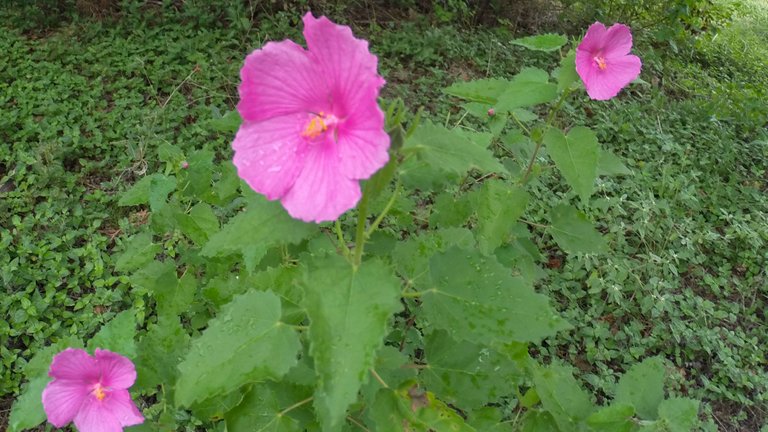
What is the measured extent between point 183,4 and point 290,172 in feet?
15.3

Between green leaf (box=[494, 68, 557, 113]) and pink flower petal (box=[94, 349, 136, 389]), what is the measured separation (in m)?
1.15

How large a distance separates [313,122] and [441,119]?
10.9ft

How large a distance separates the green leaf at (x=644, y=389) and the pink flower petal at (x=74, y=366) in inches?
51.5

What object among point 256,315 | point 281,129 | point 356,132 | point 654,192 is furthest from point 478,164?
point 654,192

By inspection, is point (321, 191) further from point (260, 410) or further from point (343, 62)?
point (260, 410)

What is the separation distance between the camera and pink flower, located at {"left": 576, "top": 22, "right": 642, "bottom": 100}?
5.19 ft

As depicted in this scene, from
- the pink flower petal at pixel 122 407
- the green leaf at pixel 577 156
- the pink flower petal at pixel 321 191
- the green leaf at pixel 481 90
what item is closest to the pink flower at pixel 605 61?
the green leaf at pixel 577 156

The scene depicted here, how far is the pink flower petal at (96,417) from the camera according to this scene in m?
1.38

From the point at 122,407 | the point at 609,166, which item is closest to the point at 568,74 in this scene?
the point at 609,166

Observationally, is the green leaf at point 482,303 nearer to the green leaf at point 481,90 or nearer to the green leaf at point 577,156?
the green leaf at point 577,156

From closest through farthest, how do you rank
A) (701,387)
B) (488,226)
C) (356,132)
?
(356,132), (488,226), (701,387)

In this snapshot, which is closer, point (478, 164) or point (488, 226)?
point (478, 164)

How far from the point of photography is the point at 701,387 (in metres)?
2.88

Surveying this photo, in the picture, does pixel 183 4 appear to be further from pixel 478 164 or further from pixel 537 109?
pixel 478 164
